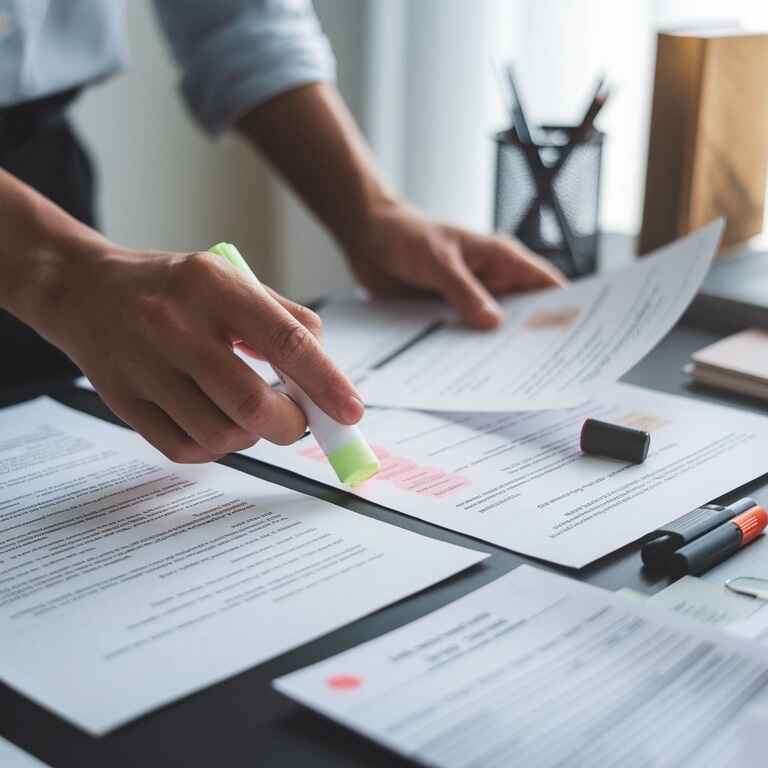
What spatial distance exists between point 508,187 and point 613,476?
56cm

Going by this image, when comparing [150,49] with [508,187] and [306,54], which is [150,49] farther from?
[508,187]

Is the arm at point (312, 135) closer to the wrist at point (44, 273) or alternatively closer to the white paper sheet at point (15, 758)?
the wrist at point (44, 273)

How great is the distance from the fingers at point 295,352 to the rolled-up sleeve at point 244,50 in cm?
58

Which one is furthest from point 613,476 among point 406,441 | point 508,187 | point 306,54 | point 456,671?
point 306,54

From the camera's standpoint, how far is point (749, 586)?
1.84 feet

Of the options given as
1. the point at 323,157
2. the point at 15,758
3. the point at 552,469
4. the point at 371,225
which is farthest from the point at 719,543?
the point at 323,157

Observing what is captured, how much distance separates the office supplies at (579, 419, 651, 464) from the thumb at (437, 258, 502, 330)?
0.28 meters

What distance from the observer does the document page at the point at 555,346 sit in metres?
0.82

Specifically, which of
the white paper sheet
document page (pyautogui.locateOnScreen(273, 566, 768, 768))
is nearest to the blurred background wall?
document page (pyautogui.locateOnScreen(273, 566, 768, 768))

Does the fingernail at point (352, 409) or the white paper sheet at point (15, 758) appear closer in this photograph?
the white paper sheet at point (15, 758)

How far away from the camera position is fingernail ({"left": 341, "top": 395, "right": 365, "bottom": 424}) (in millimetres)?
668

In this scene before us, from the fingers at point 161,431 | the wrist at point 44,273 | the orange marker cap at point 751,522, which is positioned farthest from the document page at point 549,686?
the wrist at point 44,273

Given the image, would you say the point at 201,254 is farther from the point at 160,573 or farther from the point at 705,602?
the point at 705,602

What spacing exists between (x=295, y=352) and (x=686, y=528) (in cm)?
25
